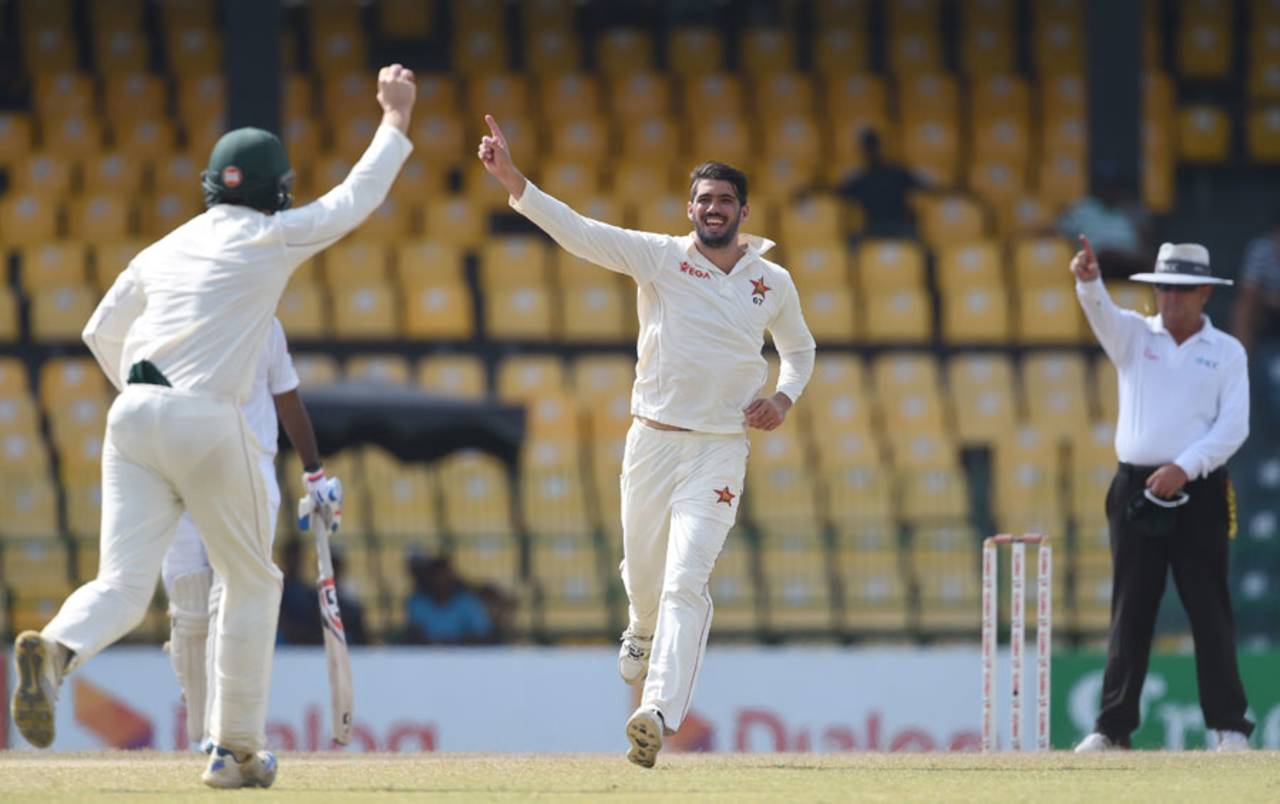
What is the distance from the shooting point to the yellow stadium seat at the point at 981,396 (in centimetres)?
1608

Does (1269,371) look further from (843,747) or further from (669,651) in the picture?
(669,651)

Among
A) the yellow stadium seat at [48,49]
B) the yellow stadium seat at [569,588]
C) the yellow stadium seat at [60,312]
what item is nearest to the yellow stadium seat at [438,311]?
the yellow stadium seat at [60,312]

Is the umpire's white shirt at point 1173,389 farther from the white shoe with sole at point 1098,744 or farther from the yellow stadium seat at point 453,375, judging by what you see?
the yellow stadium seat at point 453,375

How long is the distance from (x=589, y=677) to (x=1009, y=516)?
3161 mm

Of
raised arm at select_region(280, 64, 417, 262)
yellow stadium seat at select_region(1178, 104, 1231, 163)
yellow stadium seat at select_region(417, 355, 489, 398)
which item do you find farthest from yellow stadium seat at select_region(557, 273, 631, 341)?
raised arm at select_region(280, 64, 417, 262)

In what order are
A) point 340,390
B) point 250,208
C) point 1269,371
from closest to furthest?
point 250,208 → point 340,390 → point 1269,371

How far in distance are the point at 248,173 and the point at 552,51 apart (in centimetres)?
1304

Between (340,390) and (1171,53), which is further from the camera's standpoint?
(1171,53)

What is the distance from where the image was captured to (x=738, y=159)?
18.7m

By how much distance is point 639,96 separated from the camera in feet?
63.8

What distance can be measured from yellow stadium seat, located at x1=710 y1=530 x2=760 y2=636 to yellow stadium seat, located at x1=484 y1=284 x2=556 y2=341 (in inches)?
124

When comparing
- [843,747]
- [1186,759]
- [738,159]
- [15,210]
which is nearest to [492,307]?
[738,159]

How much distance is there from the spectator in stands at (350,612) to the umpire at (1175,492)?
5177 mm

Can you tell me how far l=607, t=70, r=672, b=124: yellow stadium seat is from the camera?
19281mm
